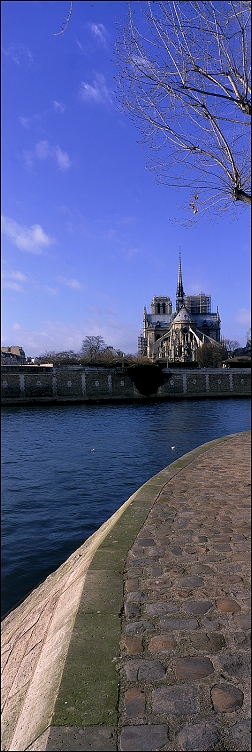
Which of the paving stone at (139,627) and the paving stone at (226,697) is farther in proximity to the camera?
the paving stone at (139,627)

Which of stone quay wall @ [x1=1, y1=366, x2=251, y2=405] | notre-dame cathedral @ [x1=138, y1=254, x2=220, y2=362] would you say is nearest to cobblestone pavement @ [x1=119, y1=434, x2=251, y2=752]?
stone quay wall @ [x1=1, y1=366, x2=251, y2=405]

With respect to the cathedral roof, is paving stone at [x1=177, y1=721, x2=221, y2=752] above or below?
below

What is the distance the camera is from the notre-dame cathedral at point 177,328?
7419cm

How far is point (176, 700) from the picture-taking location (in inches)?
82.6

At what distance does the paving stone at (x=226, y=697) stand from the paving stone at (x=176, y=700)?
0.27ft

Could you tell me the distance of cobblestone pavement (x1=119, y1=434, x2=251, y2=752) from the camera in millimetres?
1910

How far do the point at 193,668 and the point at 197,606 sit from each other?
62 cm

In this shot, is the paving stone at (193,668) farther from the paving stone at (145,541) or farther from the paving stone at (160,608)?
the paving stone at (145,541)

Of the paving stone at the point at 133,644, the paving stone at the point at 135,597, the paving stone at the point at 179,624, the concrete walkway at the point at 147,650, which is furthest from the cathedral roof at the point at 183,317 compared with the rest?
the paving stone at the point at 133,644

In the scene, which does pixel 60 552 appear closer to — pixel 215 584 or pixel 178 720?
pixel 215 584

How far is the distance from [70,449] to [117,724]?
48.0 feet

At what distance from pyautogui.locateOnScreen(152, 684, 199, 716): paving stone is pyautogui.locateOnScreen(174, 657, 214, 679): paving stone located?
0.09 m

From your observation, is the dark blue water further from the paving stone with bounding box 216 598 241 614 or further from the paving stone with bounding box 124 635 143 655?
the paving stone with bounding box 216 598 241 614

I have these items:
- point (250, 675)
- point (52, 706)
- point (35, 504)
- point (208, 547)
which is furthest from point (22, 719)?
point (35, 504)
